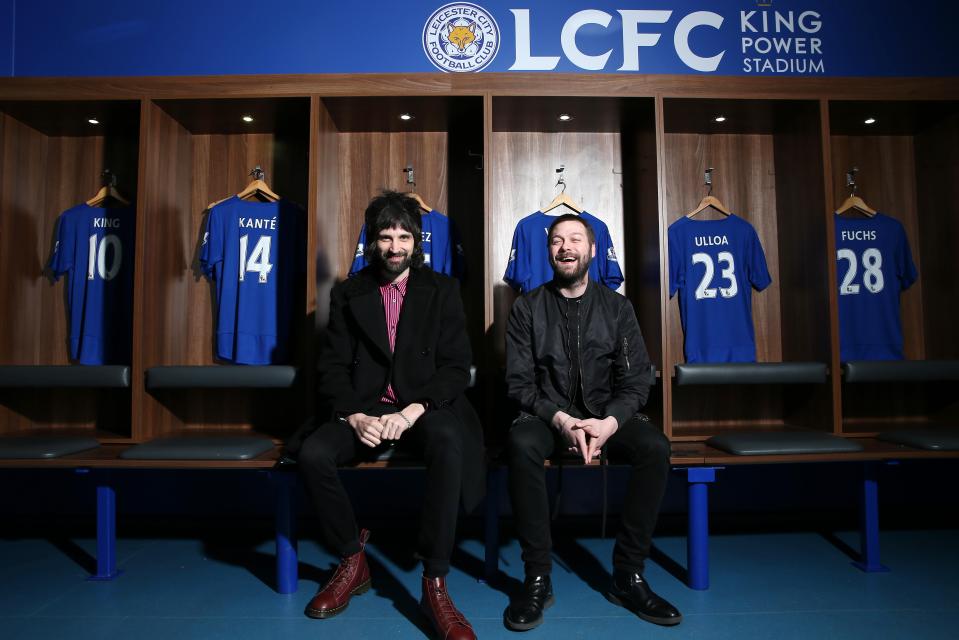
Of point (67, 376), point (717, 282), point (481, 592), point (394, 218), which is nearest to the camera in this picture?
point (481, 592)

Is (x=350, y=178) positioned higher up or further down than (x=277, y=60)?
further down

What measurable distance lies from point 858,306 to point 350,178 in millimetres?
2746

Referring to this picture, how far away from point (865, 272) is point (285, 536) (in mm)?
3042

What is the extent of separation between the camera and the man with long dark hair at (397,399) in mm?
1852

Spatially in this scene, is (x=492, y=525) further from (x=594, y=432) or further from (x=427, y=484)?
(x=594, y=432)

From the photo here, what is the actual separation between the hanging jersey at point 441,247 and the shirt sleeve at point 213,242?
678mm

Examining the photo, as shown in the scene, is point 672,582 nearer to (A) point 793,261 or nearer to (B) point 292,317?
(A) point 793,261

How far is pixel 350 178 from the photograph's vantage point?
3.11m

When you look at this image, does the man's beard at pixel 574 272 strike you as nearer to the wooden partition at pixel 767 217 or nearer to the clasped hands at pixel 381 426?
the wooden partition at pixel 767 217

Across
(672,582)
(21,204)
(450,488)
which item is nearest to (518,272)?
(450,488)

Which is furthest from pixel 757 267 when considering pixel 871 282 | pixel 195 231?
pixel 195 231

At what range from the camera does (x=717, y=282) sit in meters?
2.98

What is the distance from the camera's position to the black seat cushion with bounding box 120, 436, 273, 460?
87.3 inches

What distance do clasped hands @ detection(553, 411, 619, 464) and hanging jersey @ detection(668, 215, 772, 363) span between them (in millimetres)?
1148
